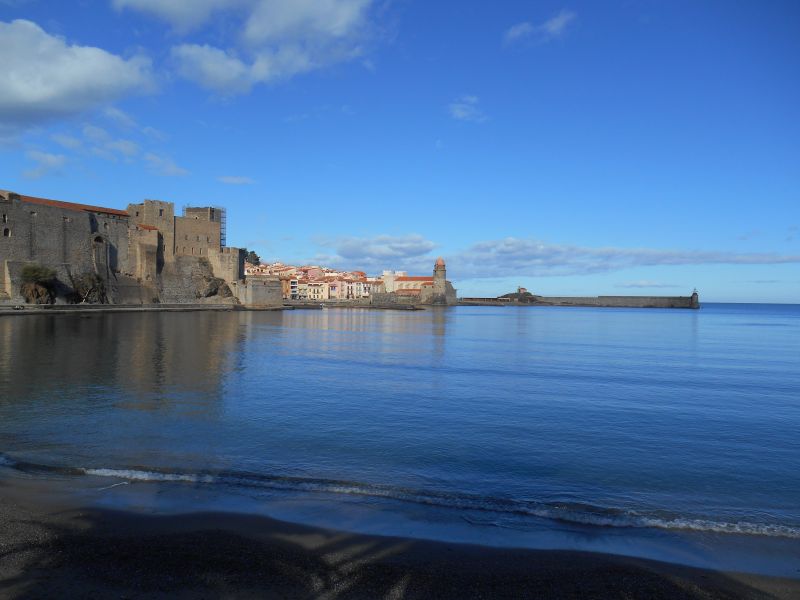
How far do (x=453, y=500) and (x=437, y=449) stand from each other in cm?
172

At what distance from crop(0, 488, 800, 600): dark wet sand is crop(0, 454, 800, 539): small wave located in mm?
804

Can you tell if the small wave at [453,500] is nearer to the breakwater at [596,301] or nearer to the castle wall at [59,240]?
the castle wall at [59,240]

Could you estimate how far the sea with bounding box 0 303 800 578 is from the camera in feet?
14.5

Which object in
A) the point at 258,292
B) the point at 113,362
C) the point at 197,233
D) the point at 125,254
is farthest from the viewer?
the point at 258,292

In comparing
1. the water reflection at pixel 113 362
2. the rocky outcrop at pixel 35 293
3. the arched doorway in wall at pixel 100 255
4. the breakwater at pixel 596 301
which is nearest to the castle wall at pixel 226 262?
the arched doorway in wall at pixel 100 255

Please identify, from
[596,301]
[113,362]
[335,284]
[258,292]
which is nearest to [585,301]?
[596,301]

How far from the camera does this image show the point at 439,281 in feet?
279

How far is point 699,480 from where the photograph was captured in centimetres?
570

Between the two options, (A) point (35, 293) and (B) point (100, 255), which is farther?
(B) point (100, 255)

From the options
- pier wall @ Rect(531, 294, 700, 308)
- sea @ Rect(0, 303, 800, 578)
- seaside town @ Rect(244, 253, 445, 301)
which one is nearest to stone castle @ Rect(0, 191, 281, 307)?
sea @ Rect(0, 303, 800, 578)

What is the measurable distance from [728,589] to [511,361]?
13.6m

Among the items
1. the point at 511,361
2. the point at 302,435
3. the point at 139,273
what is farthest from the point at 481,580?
the point at 139,273

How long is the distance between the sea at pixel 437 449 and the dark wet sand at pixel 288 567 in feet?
0.93

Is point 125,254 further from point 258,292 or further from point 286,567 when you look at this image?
point 286,567
